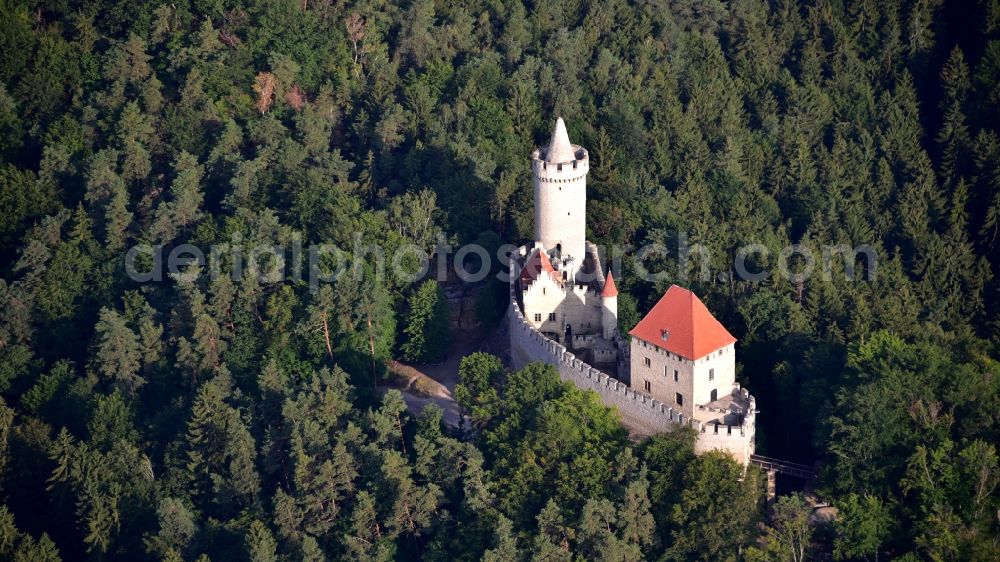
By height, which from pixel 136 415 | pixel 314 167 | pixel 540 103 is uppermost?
pixel 540 103

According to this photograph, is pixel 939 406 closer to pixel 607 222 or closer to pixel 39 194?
pixel 607 222

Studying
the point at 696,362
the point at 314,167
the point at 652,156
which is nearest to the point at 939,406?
the point at 696,362

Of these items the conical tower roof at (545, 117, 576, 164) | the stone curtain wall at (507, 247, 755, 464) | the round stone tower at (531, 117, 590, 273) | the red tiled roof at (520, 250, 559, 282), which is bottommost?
the stone curtain wall at (507, 247, 755, 464)

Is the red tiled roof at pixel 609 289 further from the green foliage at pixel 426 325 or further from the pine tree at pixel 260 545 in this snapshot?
the pine tree at pixel 260 545

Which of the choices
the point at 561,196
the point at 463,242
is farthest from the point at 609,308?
the point at 463,242

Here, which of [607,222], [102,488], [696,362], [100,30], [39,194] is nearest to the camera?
[696,362]

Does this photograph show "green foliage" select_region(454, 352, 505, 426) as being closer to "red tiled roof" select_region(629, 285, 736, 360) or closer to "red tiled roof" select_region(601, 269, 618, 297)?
"red tiled roof" select_region(601, 269, 618, 297)

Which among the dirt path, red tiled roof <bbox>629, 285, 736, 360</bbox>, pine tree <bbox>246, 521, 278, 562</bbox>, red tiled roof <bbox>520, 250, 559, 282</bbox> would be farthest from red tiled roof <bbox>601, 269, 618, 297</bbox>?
pine tree <bbox>246, 521, 278, 562</bbox>
